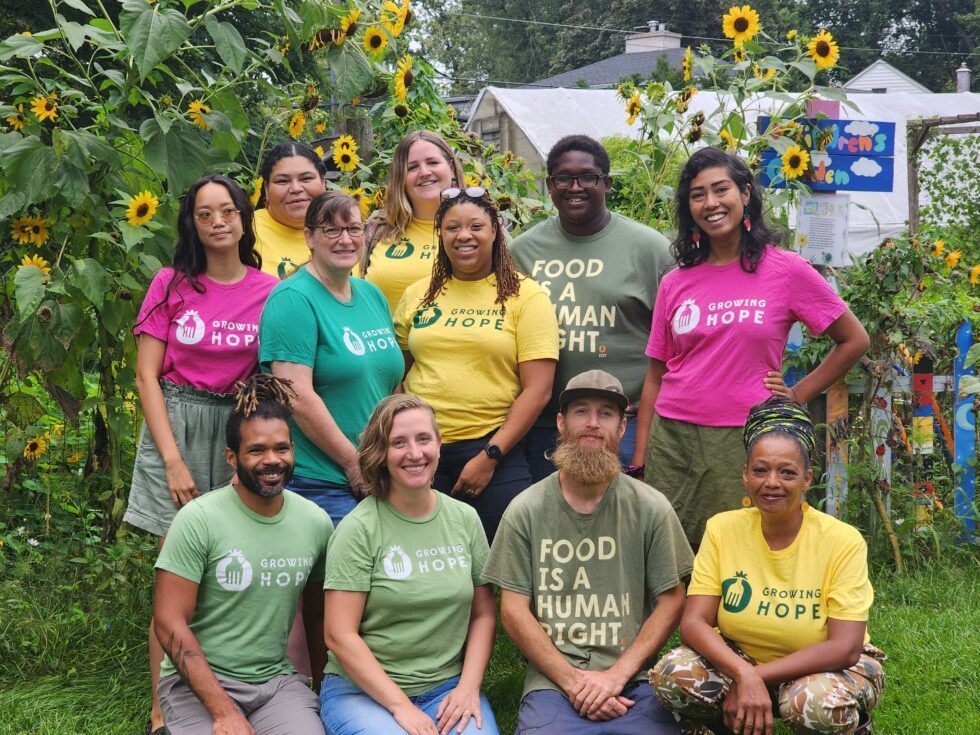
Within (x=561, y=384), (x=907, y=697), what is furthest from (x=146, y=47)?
(x=907, y=697)

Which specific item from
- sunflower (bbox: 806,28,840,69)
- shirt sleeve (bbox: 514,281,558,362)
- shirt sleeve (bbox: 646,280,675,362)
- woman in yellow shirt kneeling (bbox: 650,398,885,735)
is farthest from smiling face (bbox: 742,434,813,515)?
sunflower (bbox: 806,28,840,69)

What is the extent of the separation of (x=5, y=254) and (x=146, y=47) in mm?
1139

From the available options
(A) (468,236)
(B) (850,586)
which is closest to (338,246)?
(A) (468,236)

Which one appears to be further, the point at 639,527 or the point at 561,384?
the point at 561,384

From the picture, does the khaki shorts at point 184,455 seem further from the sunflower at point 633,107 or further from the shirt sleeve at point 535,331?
the sunflower at point 633,107

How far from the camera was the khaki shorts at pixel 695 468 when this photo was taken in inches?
148

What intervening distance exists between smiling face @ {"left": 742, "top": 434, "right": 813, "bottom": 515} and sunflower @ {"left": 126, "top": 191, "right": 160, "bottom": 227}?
7.81 feet

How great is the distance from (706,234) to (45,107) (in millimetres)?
2484

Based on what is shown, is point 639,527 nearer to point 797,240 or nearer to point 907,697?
point 907,697

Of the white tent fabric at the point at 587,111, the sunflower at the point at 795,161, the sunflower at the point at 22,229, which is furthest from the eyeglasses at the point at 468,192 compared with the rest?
the white tent fabric at the point at 587,111

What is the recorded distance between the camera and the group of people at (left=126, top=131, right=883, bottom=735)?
134 inches

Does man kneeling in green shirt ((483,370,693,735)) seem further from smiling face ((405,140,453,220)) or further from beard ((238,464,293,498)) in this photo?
smiling face ((405,140,453,220))

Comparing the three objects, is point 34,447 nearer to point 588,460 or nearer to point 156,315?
point 156,315

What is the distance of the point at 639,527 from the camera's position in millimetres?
3588
